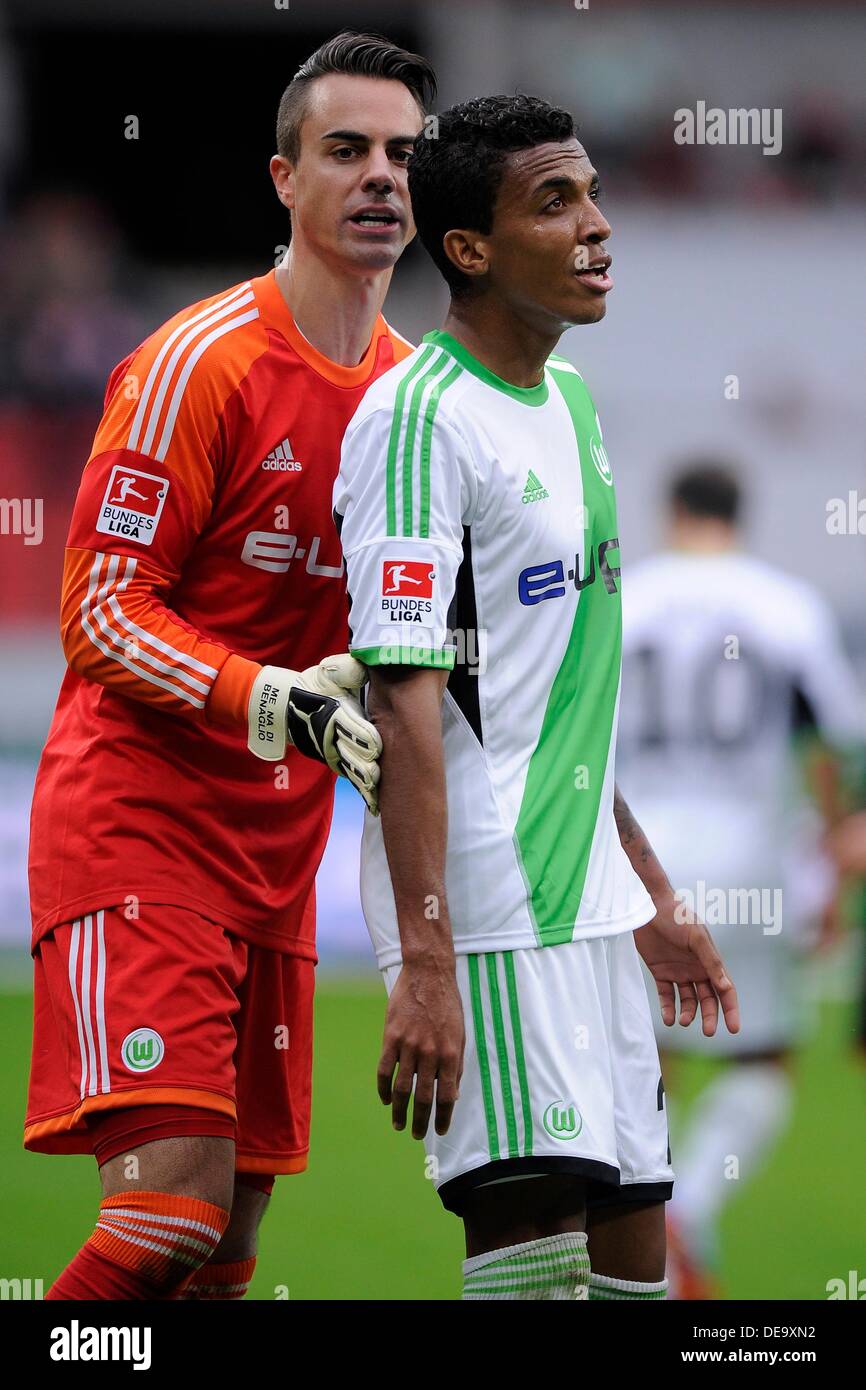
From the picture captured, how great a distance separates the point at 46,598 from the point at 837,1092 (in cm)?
502

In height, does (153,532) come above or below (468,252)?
below

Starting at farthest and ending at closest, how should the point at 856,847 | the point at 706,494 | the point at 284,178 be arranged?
the point at 856,847 → the point at 706,494 → the point at 284,178

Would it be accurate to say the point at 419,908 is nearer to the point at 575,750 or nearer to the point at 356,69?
the point at 575,750

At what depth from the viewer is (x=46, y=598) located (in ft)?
33.9

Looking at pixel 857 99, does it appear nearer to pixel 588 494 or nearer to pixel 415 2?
pixel 415 2

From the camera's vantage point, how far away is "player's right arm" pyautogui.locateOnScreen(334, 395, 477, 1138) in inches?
101

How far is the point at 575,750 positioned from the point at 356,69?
124cm

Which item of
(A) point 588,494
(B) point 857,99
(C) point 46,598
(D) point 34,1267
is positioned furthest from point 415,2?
(A) point 588,494

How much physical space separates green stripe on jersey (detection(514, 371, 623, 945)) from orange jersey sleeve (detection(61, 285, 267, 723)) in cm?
47

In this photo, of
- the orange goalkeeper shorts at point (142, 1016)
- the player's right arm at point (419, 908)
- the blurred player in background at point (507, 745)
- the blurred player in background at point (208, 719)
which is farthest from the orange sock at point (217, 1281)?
the player's right arm at point (419, 908)

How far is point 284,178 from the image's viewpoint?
10.9ft

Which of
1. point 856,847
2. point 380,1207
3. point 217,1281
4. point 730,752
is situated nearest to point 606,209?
point 856,847

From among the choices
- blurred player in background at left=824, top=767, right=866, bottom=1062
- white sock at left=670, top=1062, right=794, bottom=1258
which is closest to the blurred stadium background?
blurred player in background at left=824, top=767, right=866, bottom=1062

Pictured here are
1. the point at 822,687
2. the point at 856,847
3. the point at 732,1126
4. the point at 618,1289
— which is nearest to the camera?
the point at 618,1289
